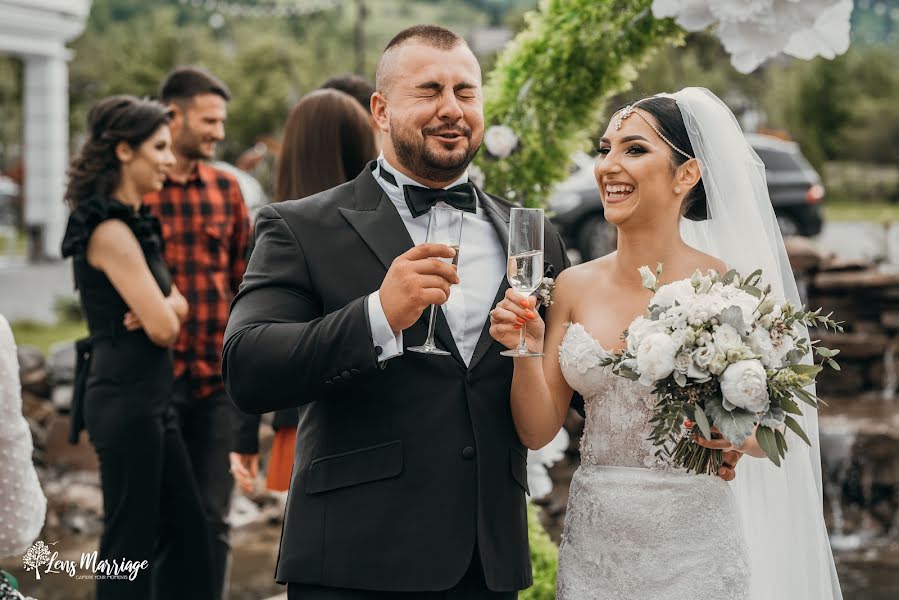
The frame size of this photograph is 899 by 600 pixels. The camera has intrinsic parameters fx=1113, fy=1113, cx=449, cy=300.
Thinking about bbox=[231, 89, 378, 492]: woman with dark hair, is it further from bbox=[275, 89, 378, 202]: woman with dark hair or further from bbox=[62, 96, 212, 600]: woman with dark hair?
bbox=[62, 96, 212, 600]: woman with dark hair

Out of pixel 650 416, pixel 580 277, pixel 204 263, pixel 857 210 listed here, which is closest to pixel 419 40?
pixel 580 277

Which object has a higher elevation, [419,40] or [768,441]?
[419,40]

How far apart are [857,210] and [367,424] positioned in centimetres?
3038

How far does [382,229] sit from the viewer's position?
298 centimetres

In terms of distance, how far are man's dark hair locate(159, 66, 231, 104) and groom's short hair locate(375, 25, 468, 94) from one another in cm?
→ 271

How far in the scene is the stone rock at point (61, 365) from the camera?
8.85 meters

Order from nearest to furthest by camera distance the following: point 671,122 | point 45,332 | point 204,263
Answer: point 671,122 → point 204,263 → point 45,332

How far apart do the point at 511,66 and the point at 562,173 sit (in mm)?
546

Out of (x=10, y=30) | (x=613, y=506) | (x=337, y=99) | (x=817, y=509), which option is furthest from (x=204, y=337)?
(x=10, y=30)

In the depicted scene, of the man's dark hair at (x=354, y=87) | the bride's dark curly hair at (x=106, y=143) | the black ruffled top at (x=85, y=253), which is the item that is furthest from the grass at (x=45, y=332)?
the man's dark hair at (x=354, y=87)

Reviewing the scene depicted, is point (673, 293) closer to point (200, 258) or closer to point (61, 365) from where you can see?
point (200, 258)

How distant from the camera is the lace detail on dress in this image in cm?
326

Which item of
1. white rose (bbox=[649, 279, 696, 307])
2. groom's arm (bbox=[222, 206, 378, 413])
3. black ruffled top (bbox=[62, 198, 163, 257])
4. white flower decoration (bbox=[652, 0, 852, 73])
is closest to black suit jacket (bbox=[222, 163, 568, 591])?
groom's arm (bbox=[222, 206, 378, 413])

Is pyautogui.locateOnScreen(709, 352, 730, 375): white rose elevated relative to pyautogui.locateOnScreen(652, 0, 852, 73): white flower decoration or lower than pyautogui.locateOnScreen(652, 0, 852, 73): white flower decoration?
lower
